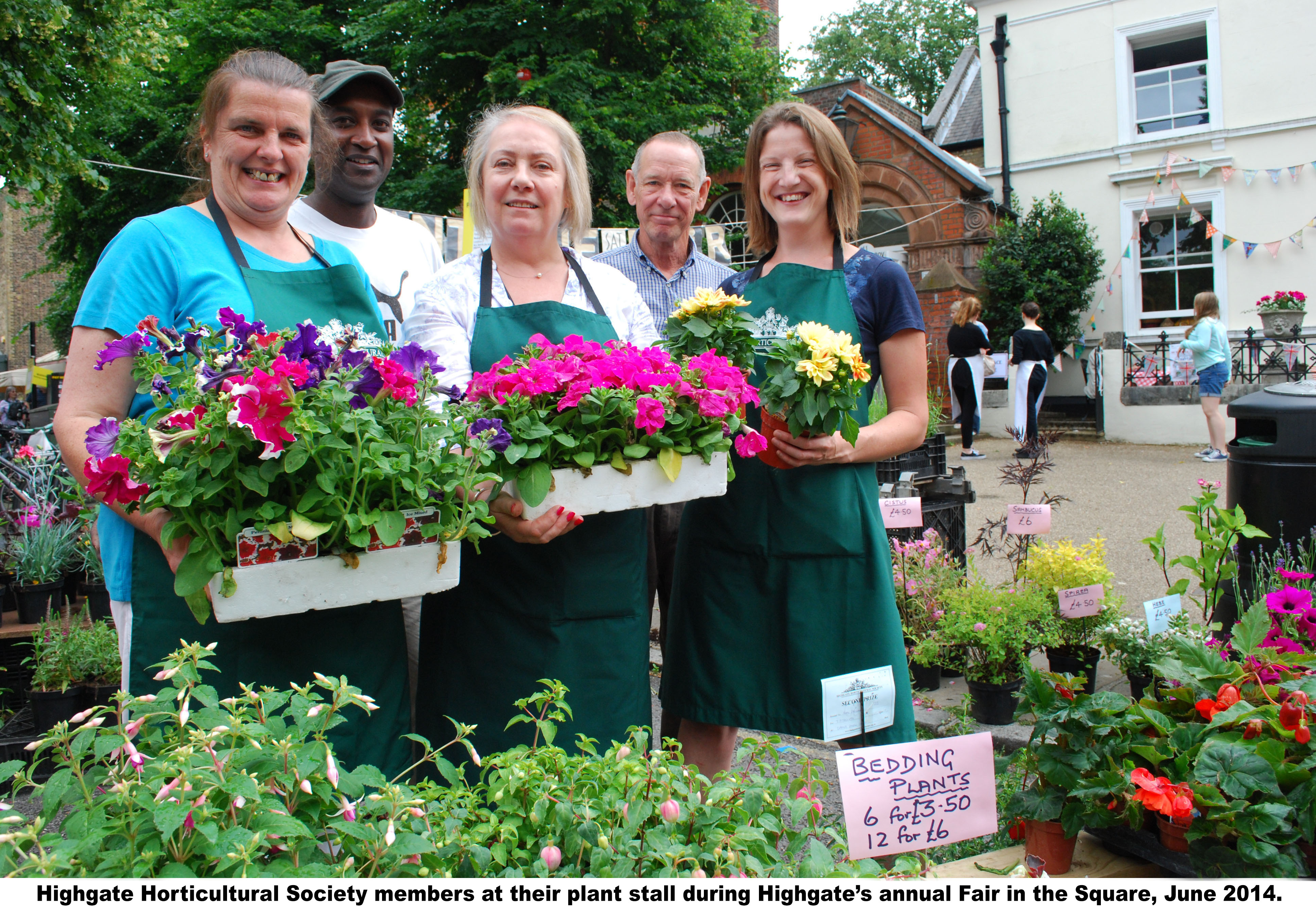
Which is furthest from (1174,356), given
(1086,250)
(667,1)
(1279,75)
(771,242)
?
(771,242)

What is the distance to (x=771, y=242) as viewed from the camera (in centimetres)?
230

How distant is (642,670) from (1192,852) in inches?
41.0

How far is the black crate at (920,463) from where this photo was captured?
14.0 ft

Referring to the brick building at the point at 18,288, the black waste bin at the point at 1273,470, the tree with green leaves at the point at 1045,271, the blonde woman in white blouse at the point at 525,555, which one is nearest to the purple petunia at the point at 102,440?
the blonde woman in white blouse at the point at 525,555

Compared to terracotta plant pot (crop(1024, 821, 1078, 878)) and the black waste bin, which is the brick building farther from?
terracotta plant pot (crop(1024, 821, 1078, 878))

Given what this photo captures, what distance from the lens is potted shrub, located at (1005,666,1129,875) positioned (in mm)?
1667

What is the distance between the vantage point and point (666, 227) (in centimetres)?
293

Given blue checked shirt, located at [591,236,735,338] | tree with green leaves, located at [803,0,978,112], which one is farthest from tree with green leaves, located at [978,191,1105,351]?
tree with green leaves, located at [803,0,978,112]

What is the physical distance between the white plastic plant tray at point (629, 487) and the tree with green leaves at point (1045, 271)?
12031mm

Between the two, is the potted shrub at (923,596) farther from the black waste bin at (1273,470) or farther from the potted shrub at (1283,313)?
the potted shrub at (1283,313)

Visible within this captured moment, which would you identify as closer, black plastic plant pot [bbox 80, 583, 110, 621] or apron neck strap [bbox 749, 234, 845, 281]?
apron neck strap [bbox 749, 234, 845, 281]

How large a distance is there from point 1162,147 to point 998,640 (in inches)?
474

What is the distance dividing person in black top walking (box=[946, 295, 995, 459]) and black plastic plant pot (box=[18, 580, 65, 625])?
868cm

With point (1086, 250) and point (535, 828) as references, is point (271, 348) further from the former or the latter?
point (1086, 250)
